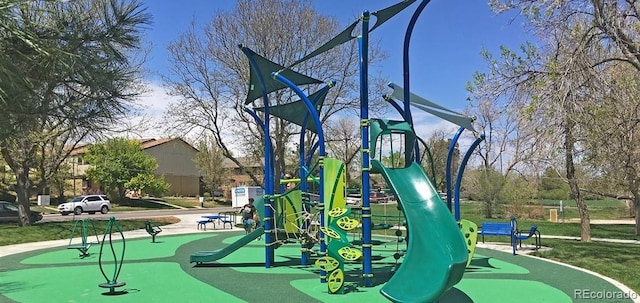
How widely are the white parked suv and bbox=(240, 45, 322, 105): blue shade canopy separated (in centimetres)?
2684

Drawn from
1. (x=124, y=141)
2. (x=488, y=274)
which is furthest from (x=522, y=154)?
(x=124, y=141)

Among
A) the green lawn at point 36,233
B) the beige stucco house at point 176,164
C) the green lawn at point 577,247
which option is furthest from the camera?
the beige stucco house at point 176,164

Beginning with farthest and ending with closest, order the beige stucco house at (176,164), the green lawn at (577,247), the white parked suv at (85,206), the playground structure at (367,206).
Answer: the beige stucco house at (176,164), the white parked suv at (85,206), the green lawn at (577,247), the playground structure at (367,206)

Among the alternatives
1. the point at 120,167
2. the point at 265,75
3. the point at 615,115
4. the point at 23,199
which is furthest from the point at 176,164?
the point at 615,115

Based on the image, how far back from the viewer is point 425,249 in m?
5.85

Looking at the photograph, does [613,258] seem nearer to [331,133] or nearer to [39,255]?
[39,255]

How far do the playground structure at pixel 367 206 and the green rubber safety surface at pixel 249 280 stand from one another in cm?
46

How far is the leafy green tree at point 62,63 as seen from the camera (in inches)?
165

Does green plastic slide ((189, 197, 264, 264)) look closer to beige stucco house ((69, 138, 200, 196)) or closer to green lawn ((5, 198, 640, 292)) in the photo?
green lawn ((5, 198, 640, 292))

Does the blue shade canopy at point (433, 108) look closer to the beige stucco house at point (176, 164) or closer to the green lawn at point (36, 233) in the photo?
the green lawn at point (36, 233)

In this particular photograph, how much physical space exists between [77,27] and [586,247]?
1348 centimetres

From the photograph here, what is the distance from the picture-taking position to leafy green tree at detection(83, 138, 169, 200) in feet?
140

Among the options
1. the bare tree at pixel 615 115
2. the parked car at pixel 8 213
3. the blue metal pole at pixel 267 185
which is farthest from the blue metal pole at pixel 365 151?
the parked car at pixel 8 213

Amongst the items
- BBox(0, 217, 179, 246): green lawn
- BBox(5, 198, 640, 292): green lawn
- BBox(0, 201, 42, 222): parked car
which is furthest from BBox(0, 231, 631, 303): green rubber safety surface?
BBox(0, 201, 42, 222): parked car
